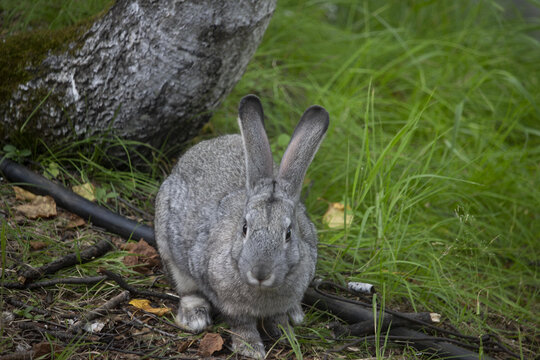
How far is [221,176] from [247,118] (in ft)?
2.10

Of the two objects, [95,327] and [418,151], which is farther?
[418,151]

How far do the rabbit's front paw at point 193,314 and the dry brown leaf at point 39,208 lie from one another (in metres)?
1.32

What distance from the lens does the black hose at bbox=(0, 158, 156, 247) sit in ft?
15.6

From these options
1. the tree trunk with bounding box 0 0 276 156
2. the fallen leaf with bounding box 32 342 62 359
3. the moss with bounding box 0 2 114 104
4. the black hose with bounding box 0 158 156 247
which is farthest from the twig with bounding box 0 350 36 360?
the moss with bounding box 0 2 114 104

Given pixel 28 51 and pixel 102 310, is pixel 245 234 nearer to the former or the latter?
pixel 102 310

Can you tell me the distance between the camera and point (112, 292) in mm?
4203

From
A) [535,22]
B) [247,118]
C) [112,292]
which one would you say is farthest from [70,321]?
[535,22]

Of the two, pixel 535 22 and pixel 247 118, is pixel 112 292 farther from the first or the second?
pixel 535 22

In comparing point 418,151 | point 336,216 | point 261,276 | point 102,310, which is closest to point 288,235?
point 261,276

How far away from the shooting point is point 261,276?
3.46 metres

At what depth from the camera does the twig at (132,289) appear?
4055 mm

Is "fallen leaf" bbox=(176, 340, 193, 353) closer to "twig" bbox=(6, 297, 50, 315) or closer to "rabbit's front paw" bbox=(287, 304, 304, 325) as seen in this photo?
"rabbit's front paw" bbox=(287, 304, 304, 325)

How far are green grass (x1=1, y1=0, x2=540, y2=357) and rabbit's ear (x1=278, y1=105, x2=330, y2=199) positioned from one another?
75 centimetres

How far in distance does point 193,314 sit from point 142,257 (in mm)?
801
